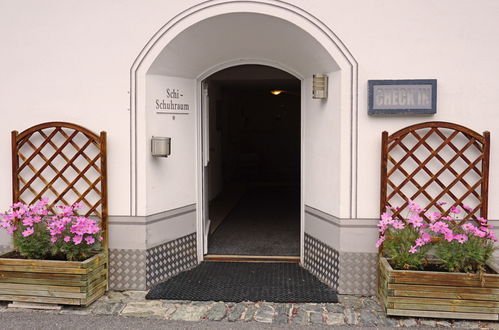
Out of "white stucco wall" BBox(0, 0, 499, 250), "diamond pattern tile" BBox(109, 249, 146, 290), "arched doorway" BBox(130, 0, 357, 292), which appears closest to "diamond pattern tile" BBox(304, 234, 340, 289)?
"arched doorway" BBox(130, 0, 357, 292)

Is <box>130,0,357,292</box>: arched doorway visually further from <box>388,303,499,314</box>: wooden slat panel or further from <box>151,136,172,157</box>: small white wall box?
<box>388,303,499,314</box>: wooden slat panel

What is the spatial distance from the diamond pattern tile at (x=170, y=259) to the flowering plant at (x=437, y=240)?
199 centimetres

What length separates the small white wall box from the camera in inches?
178

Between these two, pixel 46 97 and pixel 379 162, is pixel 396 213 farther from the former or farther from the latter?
pixel 46 97

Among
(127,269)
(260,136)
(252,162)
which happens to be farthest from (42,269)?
(260,136)

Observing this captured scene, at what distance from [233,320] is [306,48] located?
254 cm

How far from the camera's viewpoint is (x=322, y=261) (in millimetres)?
4770

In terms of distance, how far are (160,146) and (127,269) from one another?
121cm

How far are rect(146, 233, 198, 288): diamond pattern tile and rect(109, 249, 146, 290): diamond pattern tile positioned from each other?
0.06 m

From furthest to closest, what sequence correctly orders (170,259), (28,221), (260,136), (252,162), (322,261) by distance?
(260,136)
(252,162)
(170,259)
(322,261)
(28,221)

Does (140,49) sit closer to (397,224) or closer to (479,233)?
(397,224)

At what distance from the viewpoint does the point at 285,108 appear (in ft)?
43.3

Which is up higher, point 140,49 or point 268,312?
point 140,49

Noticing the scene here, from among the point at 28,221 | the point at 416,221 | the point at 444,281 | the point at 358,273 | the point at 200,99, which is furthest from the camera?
the point at 200,99
